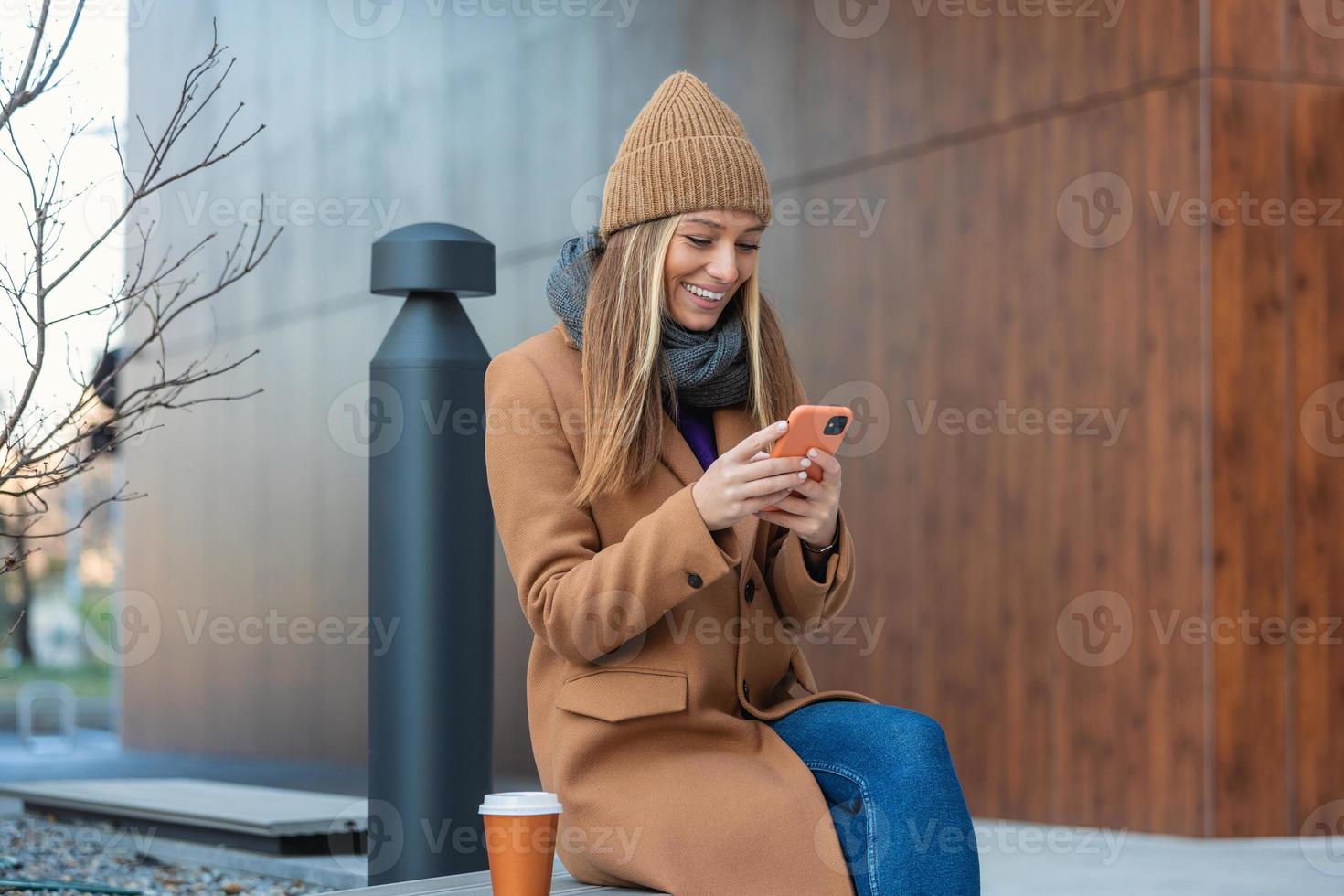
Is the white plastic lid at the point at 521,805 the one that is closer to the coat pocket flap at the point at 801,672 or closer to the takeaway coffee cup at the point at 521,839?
the takeaway coffee cup at the point at 521,839

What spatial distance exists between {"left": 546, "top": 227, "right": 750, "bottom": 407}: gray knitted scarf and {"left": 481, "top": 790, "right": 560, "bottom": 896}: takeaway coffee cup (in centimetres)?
77

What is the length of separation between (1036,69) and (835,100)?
1153mm

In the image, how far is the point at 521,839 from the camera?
2.14 m

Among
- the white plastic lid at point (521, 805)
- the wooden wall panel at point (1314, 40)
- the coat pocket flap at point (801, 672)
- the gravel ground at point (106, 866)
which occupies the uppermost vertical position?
the wooden wall panel at point (1314, 40)

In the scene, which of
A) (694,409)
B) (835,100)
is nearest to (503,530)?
(694,409)

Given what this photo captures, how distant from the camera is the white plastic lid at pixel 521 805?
2109 millimetres

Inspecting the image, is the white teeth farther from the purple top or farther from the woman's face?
the purple top

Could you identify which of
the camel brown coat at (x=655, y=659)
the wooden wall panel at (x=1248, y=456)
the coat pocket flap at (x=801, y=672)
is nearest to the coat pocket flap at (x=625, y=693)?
the camel brown coat at (x=655, y=659)

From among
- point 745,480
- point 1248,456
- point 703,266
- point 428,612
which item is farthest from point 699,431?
point 1248,456

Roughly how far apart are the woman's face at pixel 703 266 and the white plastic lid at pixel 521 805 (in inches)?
33.9

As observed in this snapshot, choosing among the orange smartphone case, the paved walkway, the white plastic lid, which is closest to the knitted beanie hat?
the orange smartphone case

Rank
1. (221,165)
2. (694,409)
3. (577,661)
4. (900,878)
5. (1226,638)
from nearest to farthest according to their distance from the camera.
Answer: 1. (900,878)
2. (577,661)
3. (694,409)
4. (1226,638)
5. (221,165)

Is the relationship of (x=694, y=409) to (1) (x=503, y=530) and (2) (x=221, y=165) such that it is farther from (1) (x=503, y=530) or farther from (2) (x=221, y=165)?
(2) (x=221, y=165)

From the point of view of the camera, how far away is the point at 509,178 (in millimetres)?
9492
